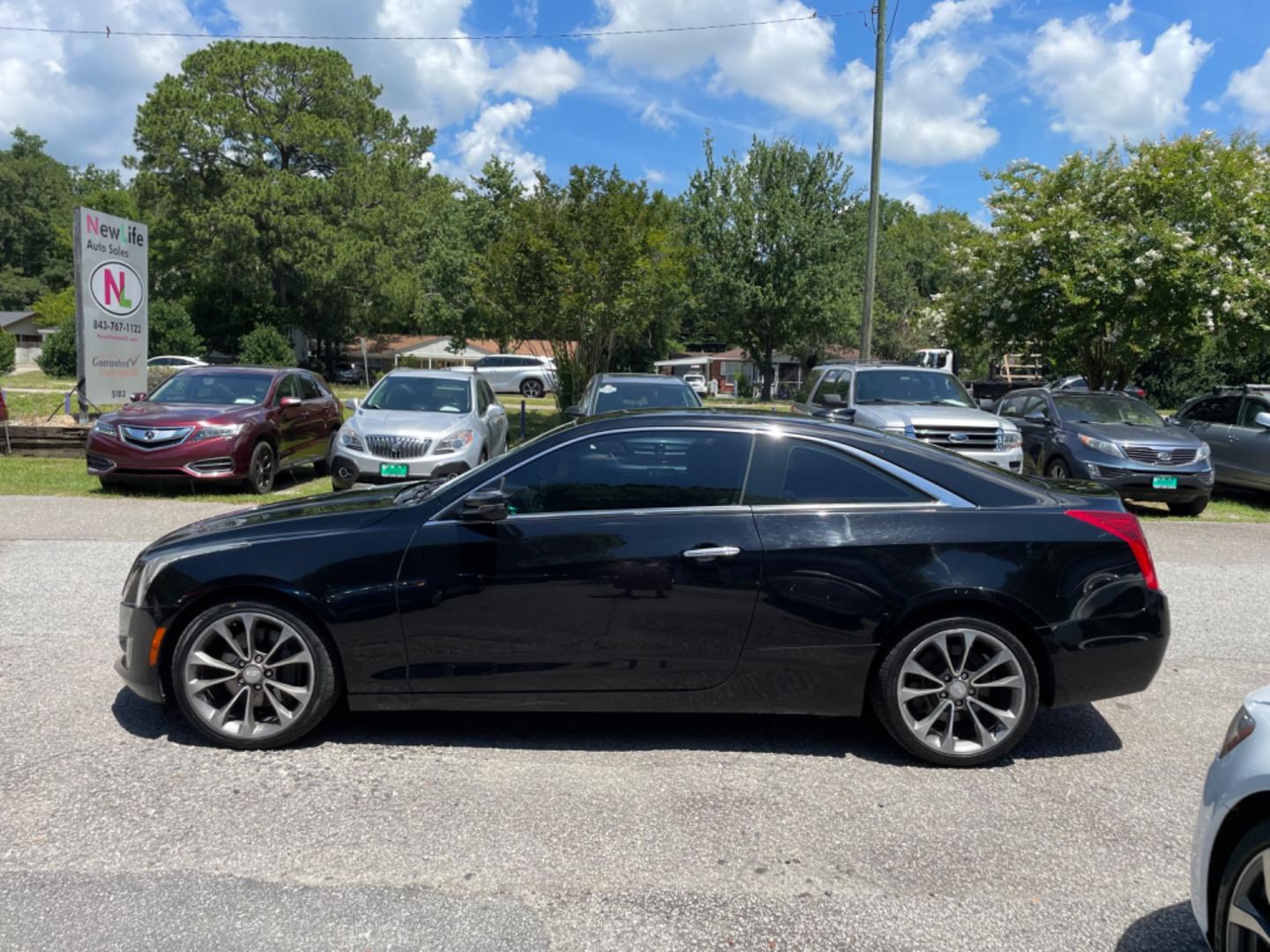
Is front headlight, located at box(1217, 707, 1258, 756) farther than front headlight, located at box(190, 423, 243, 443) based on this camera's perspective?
No

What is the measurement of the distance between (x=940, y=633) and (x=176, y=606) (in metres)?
3.40

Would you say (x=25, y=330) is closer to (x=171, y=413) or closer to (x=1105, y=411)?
(x=171, y=413)

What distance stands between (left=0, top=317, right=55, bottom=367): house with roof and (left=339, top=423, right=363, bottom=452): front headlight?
218ft

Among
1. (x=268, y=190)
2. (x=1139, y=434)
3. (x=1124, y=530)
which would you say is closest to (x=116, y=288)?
(x=1139, y=434)

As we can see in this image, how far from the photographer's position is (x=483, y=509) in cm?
403

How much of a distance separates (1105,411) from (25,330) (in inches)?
3187

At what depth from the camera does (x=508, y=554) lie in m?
4.02

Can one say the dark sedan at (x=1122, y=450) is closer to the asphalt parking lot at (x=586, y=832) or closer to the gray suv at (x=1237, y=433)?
the gray suv at (x=1237, y=433)

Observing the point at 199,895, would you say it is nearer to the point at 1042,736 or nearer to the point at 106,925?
the point at 106,925

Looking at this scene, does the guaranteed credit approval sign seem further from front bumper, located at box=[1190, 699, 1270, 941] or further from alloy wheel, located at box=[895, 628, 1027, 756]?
front bumper, located at box=[1190, 699, 1270, 941]

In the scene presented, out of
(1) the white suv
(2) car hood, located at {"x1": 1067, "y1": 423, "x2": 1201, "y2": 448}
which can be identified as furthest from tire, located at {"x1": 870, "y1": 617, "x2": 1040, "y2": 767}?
(1) the white suv

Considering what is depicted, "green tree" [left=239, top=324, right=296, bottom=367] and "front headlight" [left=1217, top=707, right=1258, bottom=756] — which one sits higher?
"green tree" [left=239, top=324, right=296, bottom=367]

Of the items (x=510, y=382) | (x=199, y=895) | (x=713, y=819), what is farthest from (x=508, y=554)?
(x=510, y=382)

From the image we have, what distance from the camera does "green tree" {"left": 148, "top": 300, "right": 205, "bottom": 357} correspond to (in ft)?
157
